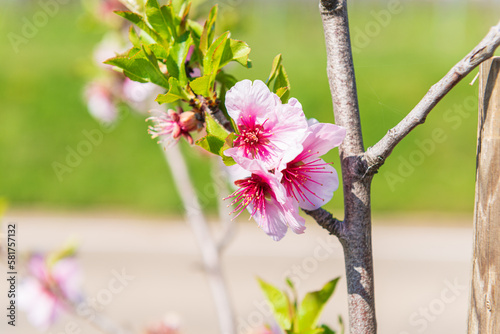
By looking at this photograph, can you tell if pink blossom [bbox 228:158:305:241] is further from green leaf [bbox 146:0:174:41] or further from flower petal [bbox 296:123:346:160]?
green leaf [bbox 146:0:174:41]

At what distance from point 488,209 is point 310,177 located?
0.95ft

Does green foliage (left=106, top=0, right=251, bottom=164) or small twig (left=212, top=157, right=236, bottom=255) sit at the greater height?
small twig (left=212, top=157, right=236, bottom=255)

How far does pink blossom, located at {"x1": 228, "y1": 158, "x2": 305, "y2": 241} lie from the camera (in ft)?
2.76

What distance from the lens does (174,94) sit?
0.90 meters

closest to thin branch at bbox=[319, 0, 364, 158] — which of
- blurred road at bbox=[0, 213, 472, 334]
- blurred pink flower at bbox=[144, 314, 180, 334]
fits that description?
blurred pink flower at bbox=[144, 314, 180, 334]

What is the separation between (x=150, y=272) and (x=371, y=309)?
18.1ft

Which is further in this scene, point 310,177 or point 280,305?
point 280,305

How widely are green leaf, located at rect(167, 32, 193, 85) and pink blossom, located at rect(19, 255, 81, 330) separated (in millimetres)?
1133

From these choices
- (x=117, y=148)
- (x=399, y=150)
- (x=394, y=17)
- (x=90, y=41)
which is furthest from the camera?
(x=394, y=17)

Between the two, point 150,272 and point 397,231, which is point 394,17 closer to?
point 397,231

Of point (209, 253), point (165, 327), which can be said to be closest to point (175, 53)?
point (209, 253)

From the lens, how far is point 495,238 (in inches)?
32.9

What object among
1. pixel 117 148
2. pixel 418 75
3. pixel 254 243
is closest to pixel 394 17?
pixel 418 75

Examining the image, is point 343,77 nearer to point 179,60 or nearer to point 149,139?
point 179,60
